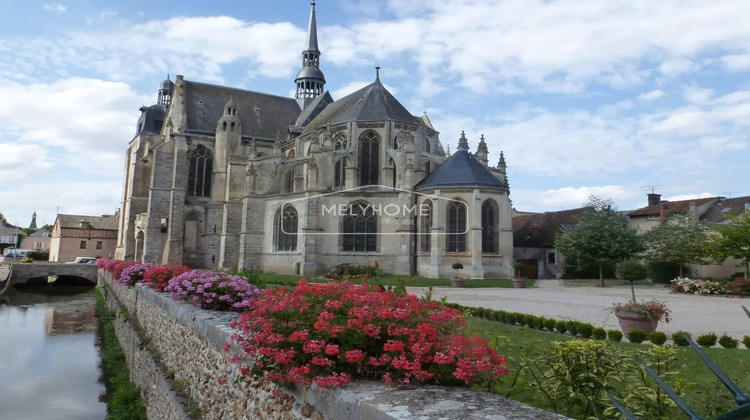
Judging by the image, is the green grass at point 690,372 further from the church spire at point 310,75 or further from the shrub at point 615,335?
the church spire at point 310,75

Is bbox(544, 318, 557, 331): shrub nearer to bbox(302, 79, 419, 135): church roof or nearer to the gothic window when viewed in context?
the gothic window

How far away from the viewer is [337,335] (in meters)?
4.21

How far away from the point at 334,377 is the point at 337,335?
1.43ft

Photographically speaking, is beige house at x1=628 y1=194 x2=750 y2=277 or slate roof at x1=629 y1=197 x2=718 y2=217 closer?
beige house at x1=628 y1=194 x2=750 y2=277

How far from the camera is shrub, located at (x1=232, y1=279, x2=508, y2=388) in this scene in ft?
13.0

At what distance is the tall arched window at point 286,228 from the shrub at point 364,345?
90.7 ft

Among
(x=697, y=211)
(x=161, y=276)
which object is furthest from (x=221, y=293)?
(x=697, y=211)

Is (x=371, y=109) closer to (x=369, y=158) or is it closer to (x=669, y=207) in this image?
(x=369, y=158)

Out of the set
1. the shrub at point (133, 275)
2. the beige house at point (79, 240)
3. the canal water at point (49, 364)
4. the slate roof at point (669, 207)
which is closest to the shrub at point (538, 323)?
the canal water at point (49, 364)

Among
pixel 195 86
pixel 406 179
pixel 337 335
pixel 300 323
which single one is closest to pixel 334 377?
pixel 337 335

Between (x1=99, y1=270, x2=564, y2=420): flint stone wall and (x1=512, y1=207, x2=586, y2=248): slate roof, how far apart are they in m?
31.1

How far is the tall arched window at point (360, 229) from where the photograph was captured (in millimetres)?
31047

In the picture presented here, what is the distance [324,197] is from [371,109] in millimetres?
7712

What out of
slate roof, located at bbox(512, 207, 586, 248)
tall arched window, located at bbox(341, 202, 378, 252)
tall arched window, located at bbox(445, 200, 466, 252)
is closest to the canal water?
tall arched window, located at bbox(341, 202, 378, 252)
